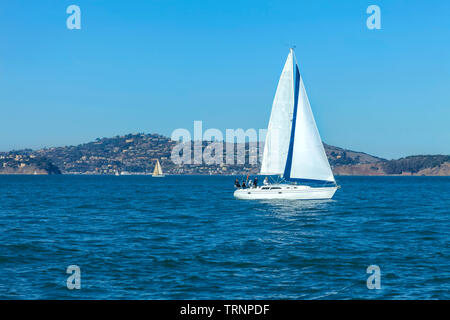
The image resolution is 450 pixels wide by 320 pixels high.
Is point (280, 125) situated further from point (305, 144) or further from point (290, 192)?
point (290, 192)

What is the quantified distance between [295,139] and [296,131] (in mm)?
817

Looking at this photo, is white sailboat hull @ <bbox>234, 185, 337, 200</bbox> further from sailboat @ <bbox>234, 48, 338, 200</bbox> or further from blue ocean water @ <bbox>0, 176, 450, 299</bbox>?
blue ocean water @ <bbox>0, 176, 450, 299</bbox>

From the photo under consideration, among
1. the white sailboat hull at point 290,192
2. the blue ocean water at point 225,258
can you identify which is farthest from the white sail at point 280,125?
the blue ocean water at point 225,258

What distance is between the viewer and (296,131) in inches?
2058

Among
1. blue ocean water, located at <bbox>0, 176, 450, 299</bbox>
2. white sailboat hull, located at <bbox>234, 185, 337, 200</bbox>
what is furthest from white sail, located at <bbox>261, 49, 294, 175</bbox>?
blue ocean water, located at <bbox>0, 176, 450, 299</bbox>

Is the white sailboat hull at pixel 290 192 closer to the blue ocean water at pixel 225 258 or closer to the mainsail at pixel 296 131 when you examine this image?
the mainsail at pixel 296 131

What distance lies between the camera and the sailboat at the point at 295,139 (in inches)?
2032

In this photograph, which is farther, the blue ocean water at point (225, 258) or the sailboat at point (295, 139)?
the sailboat at point (295, 139)

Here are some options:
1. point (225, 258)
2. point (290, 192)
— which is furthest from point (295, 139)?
point (225, 258)

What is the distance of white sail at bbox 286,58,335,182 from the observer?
52094 mm

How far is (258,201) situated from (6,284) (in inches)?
1591
